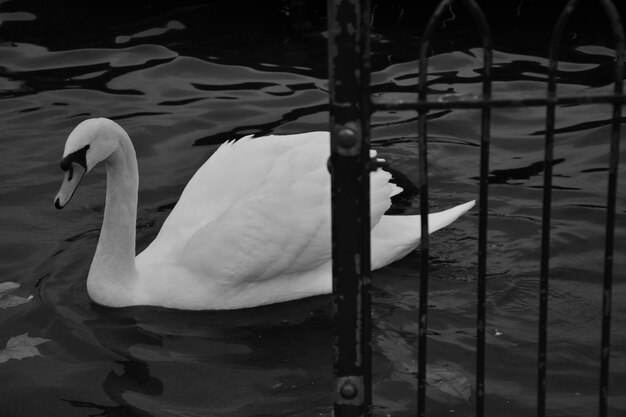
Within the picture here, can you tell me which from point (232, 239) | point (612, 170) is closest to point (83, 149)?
point (232, 239)

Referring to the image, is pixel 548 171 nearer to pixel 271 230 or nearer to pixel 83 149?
pixel 271 230

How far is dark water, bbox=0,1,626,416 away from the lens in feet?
16.7

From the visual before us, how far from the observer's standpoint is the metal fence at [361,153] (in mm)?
2711

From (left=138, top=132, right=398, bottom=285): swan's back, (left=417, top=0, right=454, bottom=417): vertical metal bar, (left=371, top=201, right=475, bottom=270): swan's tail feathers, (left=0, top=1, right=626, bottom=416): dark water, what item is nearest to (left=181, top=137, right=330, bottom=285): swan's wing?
(left=138, top=132, right=398, bottom=285): swan's back

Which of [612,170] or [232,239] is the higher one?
[612,170]

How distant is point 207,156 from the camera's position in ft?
25.9

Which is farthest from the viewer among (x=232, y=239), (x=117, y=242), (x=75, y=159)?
(x=117, y=242)

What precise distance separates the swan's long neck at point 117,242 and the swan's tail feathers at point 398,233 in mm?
1337

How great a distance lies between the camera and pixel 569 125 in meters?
8.10

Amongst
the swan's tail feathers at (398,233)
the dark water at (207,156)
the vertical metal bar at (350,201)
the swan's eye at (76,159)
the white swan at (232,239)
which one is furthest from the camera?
the swan's tail feathers at (398,233)

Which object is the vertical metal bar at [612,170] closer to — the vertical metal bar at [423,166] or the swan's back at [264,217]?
the vertical metal bar at [423,166]

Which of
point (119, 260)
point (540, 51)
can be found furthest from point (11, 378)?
point (540, 51)

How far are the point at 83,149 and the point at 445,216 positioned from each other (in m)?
2.05

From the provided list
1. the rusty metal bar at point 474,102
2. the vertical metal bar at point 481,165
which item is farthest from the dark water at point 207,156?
the vertical metal bar at point 481,165
